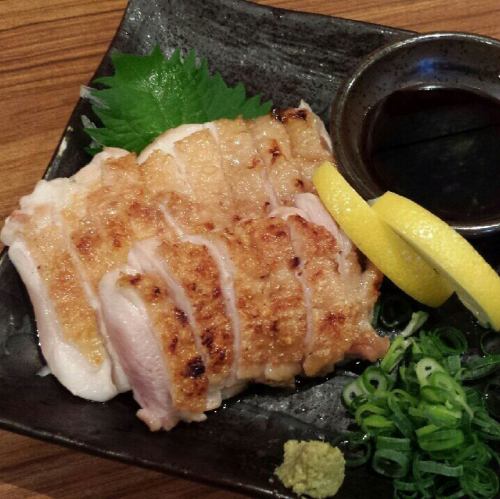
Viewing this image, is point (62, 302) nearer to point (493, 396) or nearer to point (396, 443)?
point (396, 443)

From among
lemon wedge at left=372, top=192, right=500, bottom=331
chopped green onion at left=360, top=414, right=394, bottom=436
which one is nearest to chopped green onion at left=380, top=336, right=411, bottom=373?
chopped green onion at left=360, top=414, right=394, bottom=436

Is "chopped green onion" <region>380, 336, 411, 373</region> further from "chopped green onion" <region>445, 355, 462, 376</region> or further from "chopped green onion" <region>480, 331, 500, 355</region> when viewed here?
"chopped green onion" <region>480, 331, 500, 355</region>

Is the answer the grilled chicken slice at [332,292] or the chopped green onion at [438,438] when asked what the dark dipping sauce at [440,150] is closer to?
the grilled chicken slice at [332,292]

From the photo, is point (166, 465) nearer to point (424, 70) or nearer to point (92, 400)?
point (92, 400)

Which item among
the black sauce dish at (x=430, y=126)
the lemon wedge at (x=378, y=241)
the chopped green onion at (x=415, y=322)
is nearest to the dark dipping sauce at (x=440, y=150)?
the black sauce dish at (x=430, y=126)

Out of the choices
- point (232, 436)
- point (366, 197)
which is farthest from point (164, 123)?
point (232, 436)
